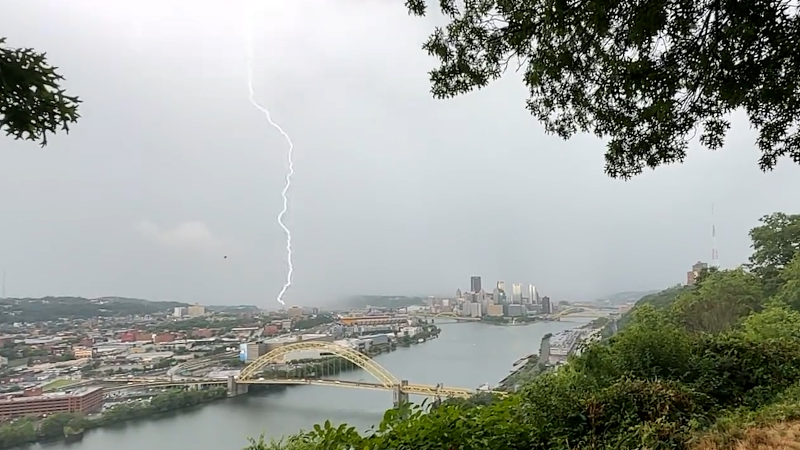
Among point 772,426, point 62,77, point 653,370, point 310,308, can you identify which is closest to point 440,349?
point 310,308

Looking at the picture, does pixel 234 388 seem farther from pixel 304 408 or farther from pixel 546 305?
pixel 546 305

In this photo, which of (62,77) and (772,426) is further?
(772,426)

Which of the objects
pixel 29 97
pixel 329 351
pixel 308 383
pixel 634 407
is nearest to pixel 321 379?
pixel 308 383

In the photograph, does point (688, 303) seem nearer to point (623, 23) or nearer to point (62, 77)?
point (623, 23)

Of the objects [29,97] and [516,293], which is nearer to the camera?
[29,97]

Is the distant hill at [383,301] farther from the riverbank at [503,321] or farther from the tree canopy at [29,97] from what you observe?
the tree canopy at [29,97]

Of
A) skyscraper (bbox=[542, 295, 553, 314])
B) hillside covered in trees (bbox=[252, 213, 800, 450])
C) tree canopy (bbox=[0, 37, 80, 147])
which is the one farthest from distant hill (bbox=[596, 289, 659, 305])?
tree canopy (bbox=[0, 37, 80, 147])

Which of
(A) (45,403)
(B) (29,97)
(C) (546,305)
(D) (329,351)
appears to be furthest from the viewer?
(C) (546,305)
